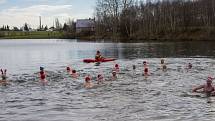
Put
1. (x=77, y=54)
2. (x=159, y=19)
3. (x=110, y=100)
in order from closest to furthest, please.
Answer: (x=110, y=100) → (x=77, y=54) → (x=159, y=19)

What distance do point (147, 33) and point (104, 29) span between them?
32439mm

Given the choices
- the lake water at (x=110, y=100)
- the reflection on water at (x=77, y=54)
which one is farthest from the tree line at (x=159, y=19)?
the lake water at (x=110, y=100)

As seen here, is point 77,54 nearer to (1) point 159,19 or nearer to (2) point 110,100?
(2) point 110,100

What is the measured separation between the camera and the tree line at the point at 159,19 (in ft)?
368

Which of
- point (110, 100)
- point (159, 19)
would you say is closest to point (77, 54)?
point (110, 100)

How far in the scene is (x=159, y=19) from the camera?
124250 millimetres

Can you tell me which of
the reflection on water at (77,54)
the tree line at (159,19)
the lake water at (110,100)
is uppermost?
the tree line at (159,19)

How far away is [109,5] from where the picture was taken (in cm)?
14812

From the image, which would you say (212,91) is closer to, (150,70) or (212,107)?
(212,107)

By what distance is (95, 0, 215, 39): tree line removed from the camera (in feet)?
368

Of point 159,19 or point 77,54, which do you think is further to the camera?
point 159,19

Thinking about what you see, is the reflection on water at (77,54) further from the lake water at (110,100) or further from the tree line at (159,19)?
the tree line at (159,19)

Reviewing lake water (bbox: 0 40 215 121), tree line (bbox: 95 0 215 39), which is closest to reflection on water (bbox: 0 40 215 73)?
lake water (bbox: 0 40 215 121)

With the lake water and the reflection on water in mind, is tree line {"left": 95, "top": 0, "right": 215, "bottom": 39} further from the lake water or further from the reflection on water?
the lake water
